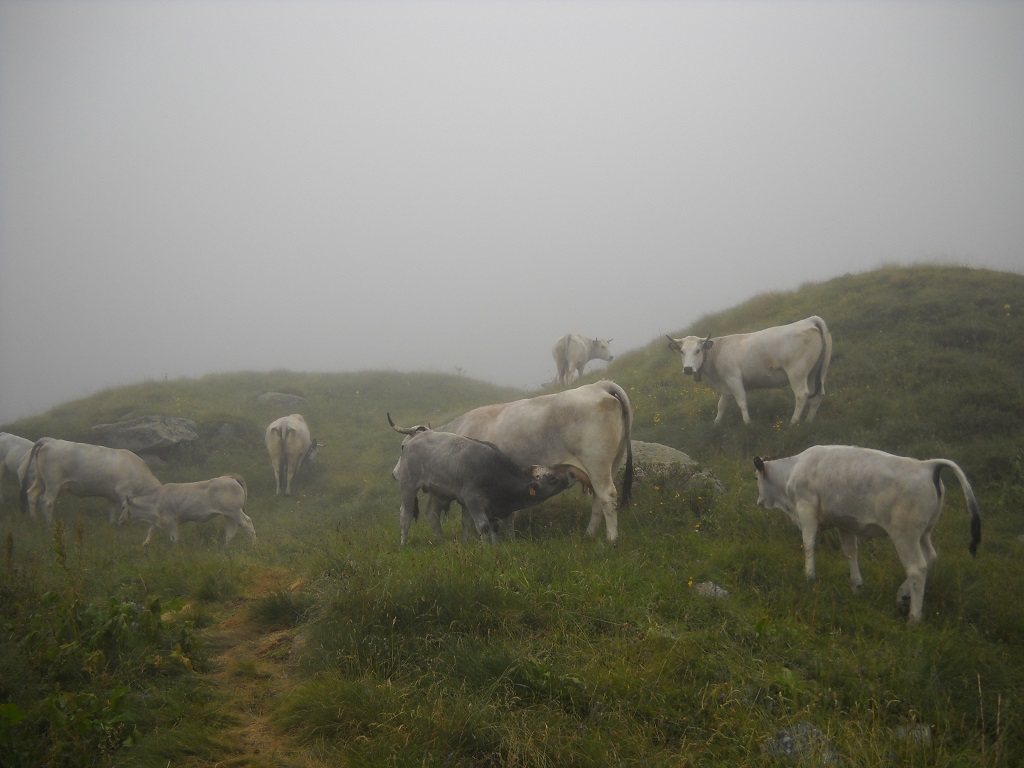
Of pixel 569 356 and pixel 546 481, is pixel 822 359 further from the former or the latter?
pixel 569 356

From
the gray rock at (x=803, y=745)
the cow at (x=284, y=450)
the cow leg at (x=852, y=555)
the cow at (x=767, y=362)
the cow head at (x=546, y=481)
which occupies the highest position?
the cow at (x=767, y=362)

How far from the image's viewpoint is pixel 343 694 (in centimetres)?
505

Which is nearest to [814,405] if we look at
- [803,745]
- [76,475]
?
[803,745]

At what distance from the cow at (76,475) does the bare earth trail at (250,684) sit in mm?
9127

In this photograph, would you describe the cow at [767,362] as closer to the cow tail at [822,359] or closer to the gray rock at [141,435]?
the cow tail at [822,359]

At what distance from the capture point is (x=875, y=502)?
25.0 feet

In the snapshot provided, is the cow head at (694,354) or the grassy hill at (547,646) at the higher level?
the cow head at (694,354)

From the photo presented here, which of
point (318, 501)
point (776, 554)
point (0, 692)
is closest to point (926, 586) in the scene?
point (776, 554)

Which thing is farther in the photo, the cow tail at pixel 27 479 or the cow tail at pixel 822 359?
the cow tail at pixel 27 479

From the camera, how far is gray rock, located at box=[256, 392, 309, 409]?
26.3 m

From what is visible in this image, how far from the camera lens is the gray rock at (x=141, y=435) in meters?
19.4

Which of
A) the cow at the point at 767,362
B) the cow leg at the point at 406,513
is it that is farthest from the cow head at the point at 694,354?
the cow leg at the point at 406,513

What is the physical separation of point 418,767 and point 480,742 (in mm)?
455

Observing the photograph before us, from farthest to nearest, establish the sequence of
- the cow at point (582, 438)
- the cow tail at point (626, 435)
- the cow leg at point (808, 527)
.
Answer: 1. the cow tail at point (626, 435)
2. the cow at point (582, 438)
3. the cow leg at point (808, 527)
